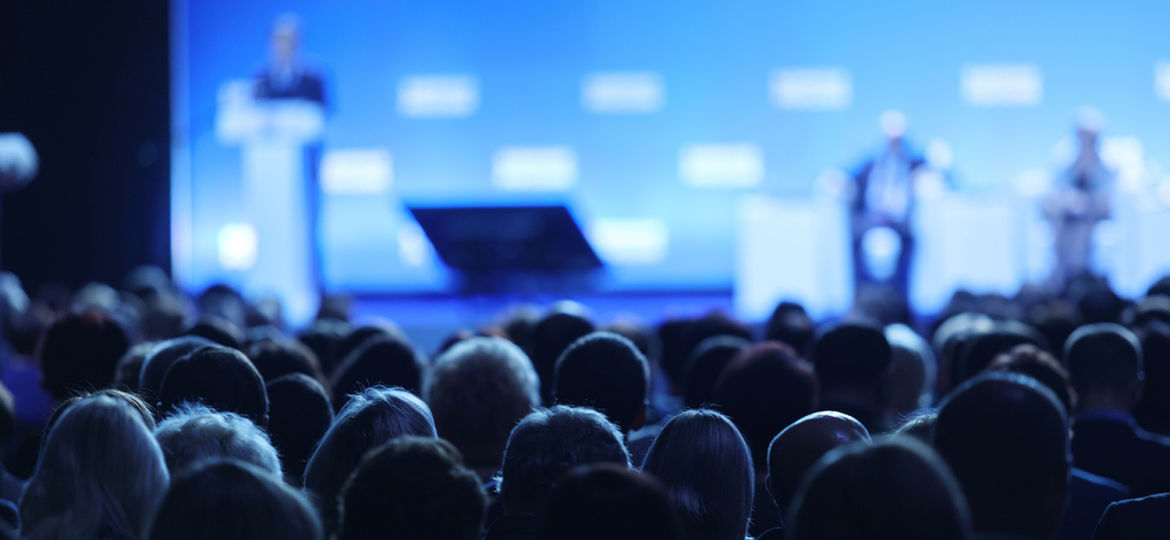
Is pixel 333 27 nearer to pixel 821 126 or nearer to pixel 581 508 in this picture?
pixel 821 126

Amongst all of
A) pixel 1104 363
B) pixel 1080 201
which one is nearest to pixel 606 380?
pixel 1104 363

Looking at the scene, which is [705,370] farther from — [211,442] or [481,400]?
[211,442]

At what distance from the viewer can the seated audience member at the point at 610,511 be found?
143 centimetres

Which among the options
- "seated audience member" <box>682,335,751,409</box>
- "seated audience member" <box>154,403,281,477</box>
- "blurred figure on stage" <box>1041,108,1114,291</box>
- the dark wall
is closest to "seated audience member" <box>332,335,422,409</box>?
"seated audience member" <box>682,335,751,409</box>

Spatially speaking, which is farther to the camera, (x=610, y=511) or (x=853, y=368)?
(x=853, y=368)

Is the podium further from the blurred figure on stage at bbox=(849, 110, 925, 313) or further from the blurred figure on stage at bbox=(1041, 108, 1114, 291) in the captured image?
the blurred figure on stage at bbox=(1041, 108, 1114, 291)

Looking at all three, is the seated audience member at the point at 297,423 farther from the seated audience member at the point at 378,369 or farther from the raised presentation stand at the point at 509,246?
the raised presentation stand at the point at 509,246

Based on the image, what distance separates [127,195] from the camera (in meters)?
11.1

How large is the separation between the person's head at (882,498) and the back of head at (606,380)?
1786 millimetres

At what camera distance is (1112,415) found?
3.40m

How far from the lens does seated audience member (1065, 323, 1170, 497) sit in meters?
3.22

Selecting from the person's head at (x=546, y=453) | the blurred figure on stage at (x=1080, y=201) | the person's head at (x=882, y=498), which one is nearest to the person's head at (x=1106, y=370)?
the person's head at (x=546, y=453)

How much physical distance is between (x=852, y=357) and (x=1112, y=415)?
0.76 meters

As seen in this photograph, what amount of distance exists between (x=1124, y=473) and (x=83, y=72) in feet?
33.0
